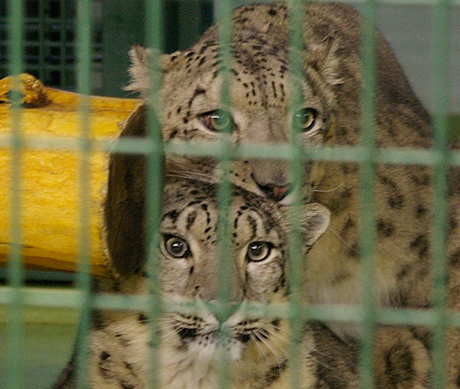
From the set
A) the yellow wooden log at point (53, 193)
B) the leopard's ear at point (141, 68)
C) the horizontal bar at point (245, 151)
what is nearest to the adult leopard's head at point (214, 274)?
the leopard's ear at point (141, 68)

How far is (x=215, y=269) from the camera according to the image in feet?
7.21

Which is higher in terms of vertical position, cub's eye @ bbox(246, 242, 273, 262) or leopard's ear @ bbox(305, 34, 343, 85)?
leopard's ear @ bbox(305, 34, 343, 85)

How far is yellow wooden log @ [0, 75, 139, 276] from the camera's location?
4.70ft

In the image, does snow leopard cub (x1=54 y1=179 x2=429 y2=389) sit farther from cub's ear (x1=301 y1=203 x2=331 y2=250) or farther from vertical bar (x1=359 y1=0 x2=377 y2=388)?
vertical bar (x1=359 y1=0 x2=377 y2=388)

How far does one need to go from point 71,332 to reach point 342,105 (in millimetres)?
1868

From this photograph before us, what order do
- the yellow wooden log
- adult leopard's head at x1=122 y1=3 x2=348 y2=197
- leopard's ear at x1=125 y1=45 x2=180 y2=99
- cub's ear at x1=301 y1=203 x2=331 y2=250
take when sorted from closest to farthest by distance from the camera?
the yellow wooden log < adult leopard's head at x1=122 y1=3 x2=348 y2=197 < cub's ear at x1=301 y1=203 x2=331 y2=250 < leopard's ear at x1=125 y1=45 x2=180 y2=99

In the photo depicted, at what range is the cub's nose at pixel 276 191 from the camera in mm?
2250

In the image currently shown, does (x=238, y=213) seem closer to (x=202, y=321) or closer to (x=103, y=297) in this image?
(x=202, y=321)

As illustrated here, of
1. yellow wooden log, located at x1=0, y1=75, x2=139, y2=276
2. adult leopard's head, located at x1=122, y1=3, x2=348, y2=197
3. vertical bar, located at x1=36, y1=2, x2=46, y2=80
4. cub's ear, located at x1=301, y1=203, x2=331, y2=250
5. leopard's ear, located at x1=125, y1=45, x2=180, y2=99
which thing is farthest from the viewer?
vertical bar, located at x1=36, y1=2, x2=46, y2=80

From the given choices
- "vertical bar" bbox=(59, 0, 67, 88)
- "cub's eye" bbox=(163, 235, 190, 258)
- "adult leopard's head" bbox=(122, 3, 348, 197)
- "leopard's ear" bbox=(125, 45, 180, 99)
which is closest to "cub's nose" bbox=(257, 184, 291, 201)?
"adult leopard's head" bbox=(122, 3, 348, 197)

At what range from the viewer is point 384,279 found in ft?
9.02

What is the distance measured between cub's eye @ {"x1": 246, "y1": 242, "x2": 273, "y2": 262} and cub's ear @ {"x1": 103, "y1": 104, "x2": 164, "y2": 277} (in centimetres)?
63

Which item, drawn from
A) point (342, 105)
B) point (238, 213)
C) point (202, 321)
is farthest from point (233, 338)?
point (342, 105)

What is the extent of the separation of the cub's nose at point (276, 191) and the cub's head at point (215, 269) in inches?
1.2
